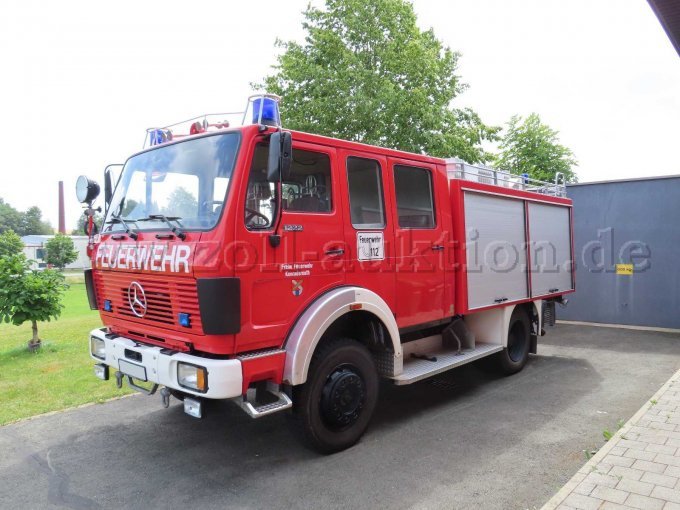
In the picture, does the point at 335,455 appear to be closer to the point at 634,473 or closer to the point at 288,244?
the point at 288,244

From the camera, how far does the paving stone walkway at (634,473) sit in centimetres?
296

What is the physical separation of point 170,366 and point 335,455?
5.16 feet

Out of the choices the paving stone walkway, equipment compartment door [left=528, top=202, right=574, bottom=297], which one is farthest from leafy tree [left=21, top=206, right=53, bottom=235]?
the paving stone walkway

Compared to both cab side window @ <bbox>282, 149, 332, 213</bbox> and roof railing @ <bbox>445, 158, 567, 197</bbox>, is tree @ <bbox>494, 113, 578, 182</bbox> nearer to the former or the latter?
roof railing @ <bbox>445, 158, 567, 197</bbox>

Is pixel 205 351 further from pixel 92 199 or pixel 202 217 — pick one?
pixel 92 199

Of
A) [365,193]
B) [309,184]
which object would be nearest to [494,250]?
[365,193]

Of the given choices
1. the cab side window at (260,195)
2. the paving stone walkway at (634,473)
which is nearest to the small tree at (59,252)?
the cab side window at (260,195)

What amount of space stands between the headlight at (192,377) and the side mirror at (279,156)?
4.68 ft

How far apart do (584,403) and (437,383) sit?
1.71 metres

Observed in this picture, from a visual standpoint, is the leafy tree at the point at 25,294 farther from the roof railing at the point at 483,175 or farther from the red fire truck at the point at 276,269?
the roof railing at the point at 483,175

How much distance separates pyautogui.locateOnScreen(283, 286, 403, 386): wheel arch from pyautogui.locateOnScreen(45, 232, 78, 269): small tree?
45.8 metres

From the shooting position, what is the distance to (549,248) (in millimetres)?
7430

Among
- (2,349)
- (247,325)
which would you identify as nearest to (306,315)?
(247,325)

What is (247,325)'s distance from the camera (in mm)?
3510
